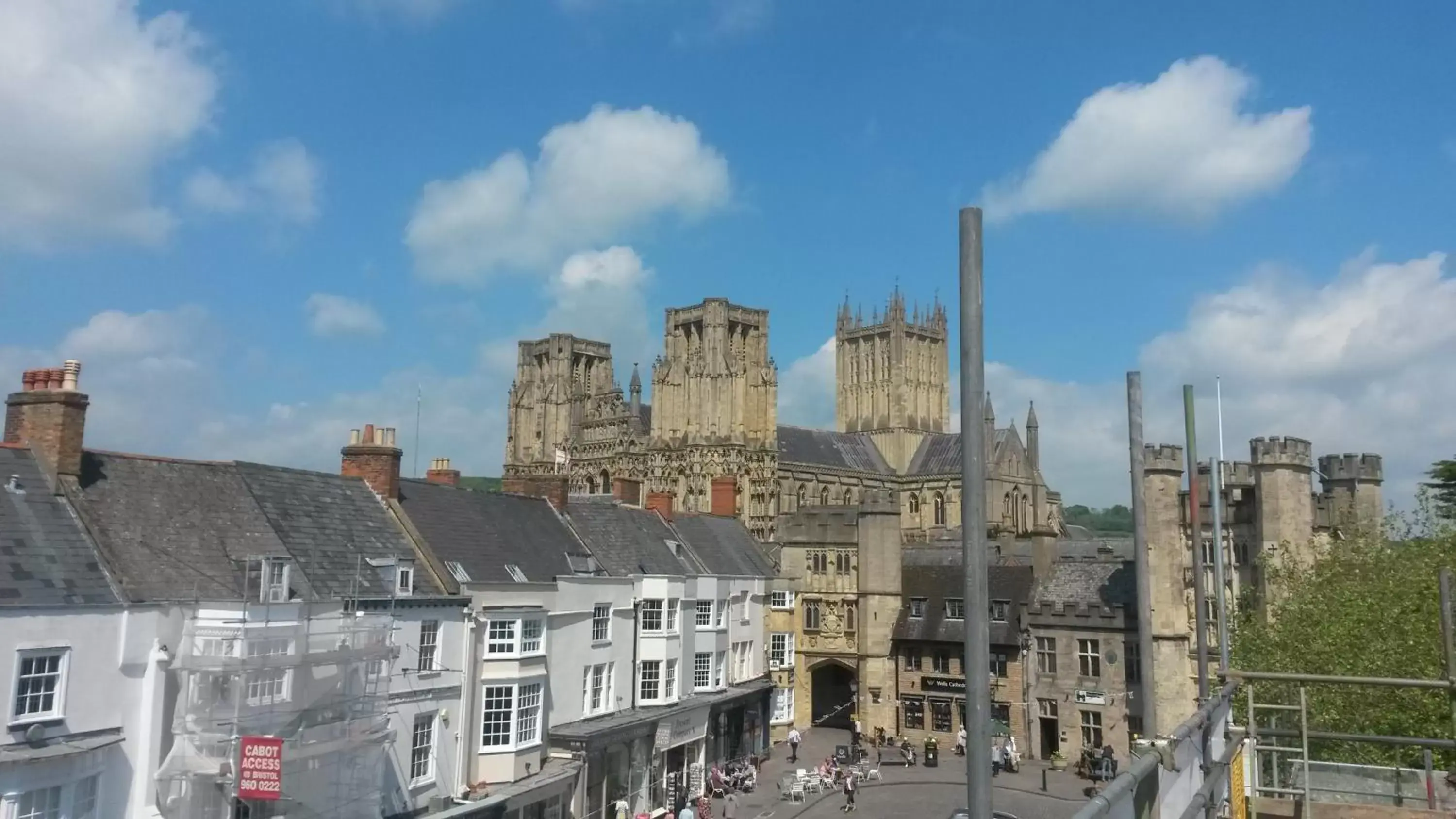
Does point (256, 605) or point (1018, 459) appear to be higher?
point (1018, 459)

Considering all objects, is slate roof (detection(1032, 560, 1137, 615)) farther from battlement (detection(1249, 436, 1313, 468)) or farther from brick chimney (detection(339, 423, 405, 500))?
brick chimney (detection(339, 423, 405, 500))

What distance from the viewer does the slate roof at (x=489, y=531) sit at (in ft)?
92.4

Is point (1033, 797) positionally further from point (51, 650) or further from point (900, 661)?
point (51, 650)

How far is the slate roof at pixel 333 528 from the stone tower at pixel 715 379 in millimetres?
56597

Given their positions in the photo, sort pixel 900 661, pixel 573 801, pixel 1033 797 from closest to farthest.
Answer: pixel 573 801 → pixel 1033 797 → pixel 900 661

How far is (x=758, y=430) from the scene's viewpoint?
8556 centimetres

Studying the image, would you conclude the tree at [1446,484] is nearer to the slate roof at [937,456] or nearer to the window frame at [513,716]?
the window frame at [513,716]

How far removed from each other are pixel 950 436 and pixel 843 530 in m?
59.8

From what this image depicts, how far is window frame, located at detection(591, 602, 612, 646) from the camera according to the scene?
3142 centimetres

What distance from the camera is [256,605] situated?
2042 cm

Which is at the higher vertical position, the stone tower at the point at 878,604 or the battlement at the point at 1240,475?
the battlement at the point at 1240,475

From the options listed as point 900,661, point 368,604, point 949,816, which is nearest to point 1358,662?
point 949,816

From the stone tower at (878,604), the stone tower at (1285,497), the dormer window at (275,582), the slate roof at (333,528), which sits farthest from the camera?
the stone tower at (878,604)

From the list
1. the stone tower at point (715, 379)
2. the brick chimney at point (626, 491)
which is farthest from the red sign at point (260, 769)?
the stone tower at point (715, 379)
